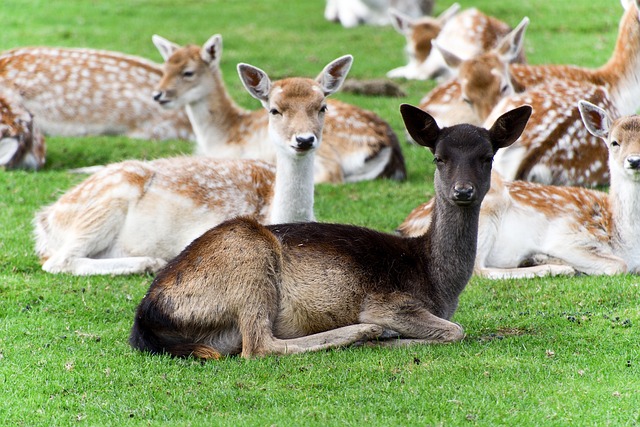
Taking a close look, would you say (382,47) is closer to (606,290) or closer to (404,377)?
(606,290)

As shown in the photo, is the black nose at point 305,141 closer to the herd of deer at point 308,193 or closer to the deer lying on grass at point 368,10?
the herd of deer at point 308,193

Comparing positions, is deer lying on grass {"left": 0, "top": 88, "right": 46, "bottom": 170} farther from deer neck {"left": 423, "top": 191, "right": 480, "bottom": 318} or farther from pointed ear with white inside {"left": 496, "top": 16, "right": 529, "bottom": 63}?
deer neck {"left": 423, "top": 191, "right": 480, "bottom": 318}

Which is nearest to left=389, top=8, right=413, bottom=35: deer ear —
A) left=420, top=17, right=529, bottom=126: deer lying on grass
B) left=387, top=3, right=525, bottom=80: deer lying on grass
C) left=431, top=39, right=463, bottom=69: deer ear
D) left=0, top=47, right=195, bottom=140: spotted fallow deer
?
left=387, top=3, right=525, bottom=80: deer lying on grass

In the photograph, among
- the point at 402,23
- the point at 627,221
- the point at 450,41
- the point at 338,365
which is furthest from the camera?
the point at 402,23

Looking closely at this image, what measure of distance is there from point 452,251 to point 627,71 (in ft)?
20.4

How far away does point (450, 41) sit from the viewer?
15266 mm

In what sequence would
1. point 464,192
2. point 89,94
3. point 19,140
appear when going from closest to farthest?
point 464,192 → point 19,140 → point 89,94

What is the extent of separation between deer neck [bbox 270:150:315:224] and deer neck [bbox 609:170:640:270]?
2.23 meters

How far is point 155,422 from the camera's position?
184 inches

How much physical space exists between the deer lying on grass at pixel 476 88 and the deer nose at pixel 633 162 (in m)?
3.52

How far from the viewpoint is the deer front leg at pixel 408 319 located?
224 inches

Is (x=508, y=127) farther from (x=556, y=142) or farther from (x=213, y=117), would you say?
(x=213, y=117)

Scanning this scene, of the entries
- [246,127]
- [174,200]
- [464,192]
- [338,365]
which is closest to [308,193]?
[174,200]

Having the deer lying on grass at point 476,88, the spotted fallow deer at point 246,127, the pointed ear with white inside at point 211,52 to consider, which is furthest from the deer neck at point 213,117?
the deer lying on grass at point 476,88
